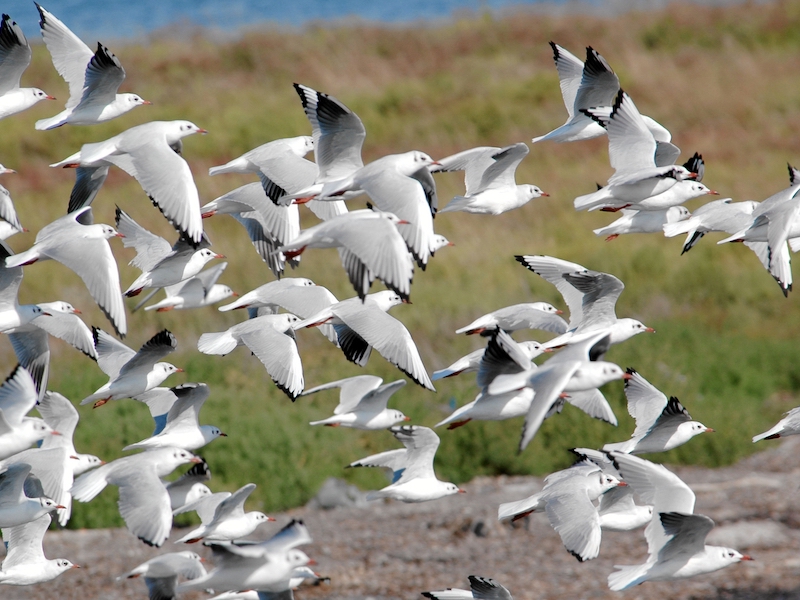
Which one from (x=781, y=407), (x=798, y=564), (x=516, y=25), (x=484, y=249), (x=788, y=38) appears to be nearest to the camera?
(x=798, y=564)

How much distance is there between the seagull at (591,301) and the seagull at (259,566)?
5.74 ft

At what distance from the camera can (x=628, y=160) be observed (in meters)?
6.46

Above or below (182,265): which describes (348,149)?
above

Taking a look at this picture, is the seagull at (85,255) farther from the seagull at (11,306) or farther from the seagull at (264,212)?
the seagull at (264,212)

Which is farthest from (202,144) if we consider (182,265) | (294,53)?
(182,265)

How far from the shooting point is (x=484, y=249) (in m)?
16.1

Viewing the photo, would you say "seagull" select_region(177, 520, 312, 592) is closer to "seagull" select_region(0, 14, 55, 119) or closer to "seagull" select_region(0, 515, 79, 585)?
"seagull" select_region(0, 515, 79, 585)

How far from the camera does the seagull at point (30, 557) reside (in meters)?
6.25

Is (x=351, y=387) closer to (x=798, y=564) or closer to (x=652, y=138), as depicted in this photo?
(x=652, y=138)

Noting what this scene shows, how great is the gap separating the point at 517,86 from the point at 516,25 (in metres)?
4.19

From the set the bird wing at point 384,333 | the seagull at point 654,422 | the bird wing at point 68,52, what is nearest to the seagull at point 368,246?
the bird wing at point 384,333

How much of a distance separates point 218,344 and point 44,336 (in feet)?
3.47

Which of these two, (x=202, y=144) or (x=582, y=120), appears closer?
(x=582, y=120)

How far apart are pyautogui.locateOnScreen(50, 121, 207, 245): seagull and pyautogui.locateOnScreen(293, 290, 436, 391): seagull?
3.28 ft
